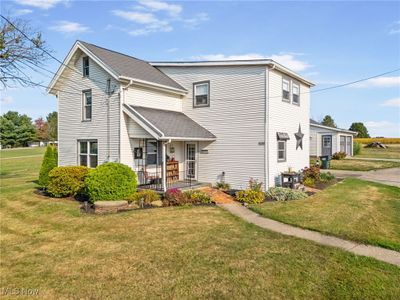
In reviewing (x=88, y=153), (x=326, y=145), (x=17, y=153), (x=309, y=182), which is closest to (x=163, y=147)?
(x=88, y=153)

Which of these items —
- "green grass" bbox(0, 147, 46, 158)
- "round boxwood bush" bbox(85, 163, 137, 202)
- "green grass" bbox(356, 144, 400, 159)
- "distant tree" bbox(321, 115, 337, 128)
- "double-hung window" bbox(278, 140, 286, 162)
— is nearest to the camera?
"round boxwood bush" bbox(85, 163, 137, 202)

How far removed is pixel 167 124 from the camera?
1425cm

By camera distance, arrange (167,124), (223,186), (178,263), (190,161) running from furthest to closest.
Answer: (190,161)
(223,186)
(167,124)
(178,263)

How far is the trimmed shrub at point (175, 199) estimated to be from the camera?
11961 mm

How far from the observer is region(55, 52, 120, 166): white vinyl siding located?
1451cm

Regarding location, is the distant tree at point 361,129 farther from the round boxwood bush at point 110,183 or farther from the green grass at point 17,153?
the round boxwood bush at point 110,183

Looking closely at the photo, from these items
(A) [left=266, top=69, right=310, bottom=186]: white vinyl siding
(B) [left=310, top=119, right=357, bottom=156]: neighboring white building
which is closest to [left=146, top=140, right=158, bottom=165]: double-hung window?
(A) [left=266, top=69, right=310, bottom=186]: white vinyl siding

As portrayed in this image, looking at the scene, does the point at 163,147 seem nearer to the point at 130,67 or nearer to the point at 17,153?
the point at 130,67

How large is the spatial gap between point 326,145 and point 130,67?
26415 mm

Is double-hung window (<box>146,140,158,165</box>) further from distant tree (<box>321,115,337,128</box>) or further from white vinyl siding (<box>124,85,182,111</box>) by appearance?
distant tree (<box>321,115,337,128</box>)

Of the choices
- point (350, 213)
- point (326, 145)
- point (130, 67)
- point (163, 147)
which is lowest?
point (350, 213)

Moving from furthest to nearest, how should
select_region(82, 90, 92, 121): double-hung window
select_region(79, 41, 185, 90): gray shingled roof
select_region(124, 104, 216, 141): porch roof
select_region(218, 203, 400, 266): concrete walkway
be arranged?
1. select_region(82, 90, 92, 121): double-hung window
2. select_region(79, 41, 185, 90): gray shingled roof
3. select_region(124, 104, 216, 141): porch roof
4. select_region(218, 203, 400, 266): concrete walkway

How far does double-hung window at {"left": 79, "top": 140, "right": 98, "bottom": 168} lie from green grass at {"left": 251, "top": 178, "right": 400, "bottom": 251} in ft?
28.7

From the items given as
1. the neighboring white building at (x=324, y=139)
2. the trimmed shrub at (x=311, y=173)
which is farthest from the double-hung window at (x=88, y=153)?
the neighboring white building at (x=324, y=139)
